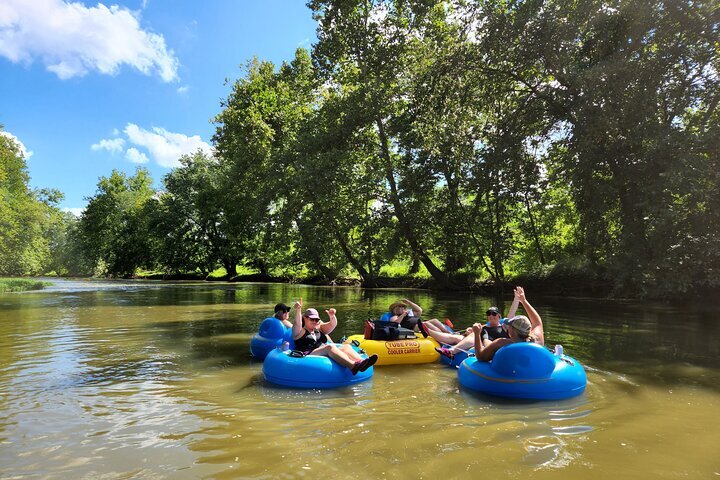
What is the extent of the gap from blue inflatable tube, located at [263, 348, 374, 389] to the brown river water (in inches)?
6.2

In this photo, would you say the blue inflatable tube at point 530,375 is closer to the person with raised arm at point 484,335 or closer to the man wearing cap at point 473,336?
the man wearing cap at point 473,336

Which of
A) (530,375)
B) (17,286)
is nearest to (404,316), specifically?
(530,375)

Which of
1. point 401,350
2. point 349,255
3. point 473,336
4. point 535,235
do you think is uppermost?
point 535,235

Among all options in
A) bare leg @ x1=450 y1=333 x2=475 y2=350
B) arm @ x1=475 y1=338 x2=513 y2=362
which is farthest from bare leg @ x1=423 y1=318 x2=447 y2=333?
arm @ x1=475 y1=338 x2=513 y2=362

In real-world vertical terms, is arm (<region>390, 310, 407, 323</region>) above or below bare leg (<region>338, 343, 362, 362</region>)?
above

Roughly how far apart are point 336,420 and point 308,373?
144cm

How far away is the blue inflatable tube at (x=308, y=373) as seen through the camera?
20.8 ft

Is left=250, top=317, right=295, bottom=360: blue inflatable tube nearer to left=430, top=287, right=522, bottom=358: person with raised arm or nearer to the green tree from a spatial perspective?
left=430, top=287, right=522, bottom=358: person with raised arm

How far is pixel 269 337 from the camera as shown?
820cm

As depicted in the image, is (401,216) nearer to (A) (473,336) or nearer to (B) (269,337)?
(A) (473,336)

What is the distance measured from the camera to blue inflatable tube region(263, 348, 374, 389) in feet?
20.8

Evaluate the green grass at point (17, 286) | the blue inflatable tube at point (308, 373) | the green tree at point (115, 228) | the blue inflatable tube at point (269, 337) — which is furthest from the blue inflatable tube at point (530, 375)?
the green tree at point (115, 228)

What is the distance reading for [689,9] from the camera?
14.0 m

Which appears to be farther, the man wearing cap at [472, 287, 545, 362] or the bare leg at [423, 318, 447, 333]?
the bare leg at [423, 318, 447, 333]
